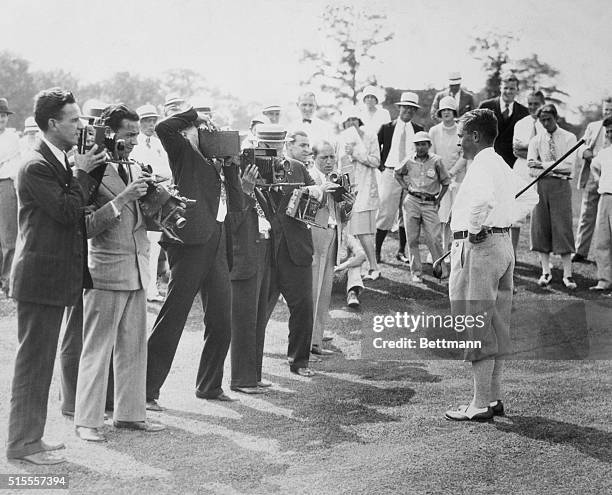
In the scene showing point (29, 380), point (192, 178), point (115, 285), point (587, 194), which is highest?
point (587, 194)

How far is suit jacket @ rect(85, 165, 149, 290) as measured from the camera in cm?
471

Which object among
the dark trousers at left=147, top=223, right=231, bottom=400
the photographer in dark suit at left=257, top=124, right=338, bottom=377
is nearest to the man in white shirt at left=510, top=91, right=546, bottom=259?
the photographer in dark suit at left=257, top=124, right=338, bottom=377

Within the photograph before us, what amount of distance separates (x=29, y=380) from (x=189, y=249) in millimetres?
1437

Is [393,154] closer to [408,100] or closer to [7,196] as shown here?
[408,100]

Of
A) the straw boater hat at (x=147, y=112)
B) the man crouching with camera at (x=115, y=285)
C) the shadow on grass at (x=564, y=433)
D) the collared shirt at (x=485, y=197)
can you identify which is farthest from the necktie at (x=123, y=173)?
the straw boater hat at (x=147, y=112)

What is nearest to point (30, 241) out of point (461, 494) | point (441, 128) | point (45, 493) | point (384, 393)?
point (45, 493)

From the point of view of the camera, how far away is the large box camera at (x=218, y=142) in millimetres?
5445

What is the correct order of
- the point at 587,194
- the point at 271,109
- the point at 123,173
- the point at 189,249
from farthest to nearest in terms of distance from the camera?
the point at 587,194
the point at 271,109
the point at 189,249
the point at 123,173

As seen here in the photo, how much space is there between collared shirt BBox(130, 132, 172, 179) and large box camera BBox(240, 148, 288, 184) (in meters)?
2.34

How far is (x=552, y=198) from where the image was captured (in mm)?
9172

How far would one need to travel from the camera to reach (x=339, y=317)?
26.6ft

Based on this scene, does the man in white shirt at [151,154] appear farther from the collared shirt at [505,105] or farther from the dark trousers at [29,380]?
the dark trousers at [29,380]

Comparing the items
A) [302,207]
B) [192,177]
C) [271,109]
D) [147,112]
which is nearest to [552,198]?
[271,109]

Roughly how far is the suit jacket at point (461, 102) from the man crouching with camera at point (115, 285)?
546cm
